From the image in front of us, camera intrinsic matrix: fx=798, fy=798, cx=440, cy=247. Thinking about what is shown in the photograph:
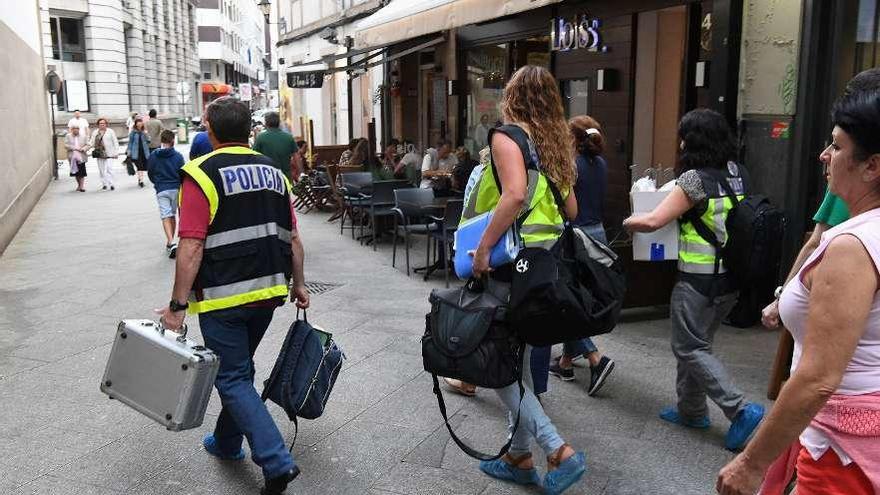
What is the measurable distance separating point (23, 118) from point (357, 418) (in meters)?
12.7

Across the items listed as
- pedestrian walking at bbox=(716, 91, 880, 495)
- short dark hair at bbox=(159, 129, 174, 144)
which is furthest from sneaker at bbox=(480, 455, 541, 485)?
short dark hair at bbox=(159, 129, 174, 144)

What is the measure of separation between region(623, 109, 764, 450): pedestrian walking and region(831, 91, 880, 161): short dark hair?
201cm

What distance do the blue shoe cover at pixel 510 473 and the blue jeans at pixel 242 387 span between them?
0.89 meters

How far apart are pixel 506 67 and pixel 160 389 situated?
852cm

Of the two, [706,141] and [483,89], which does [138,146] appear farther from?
[706,141]

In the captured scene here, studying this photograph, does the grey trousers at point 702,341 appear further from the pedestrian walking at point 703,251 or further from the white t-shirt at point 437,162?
the white t-shirt at point 437,162

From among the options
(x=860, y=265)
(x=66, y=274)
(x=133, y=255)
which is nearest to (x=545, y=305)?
(x=860, y=265)

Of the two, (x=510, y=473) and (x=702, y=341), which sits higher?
(x=702, y=341)

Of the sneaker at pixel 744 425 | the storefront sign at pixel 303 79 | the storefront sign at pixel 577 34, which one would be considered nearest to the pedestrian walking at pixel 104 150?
the storefront sign at pixel 303 79

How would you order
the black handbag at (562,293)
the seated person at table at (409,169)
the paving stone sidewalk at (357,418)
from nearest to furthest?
the black handbag at (562,293)
the paving stone sidewalk at (357,418)
the seated person at table at (409,169)

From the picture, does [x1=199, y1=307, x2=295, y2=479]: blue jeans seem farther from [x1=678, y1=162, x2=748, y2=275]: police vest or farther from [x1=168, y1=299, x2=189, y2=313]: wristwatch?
[x1=678, y1=162, x2=748, y2=275]: police vest

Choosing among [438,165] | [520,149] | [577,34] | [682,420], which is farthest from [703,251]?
[438,165]

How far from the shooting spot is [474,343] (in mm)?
3148

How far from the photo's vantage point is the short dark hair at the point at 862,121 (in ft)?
5.51
